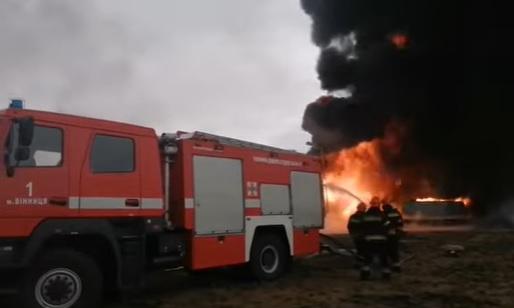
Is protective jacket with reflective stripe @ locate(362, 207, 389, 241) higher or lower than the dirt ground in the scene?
higher

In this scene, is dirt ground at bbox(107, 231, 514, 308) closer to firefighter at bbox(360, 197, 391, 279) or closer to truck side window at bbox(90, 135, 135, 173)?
firefighter at bbox(360, 197, 391, 279)

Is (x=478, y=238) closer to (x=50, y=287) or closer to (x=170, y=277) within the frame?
(x=170, y=277)

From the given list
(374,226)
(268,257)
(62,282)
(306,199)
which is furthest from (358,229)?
(62,282)

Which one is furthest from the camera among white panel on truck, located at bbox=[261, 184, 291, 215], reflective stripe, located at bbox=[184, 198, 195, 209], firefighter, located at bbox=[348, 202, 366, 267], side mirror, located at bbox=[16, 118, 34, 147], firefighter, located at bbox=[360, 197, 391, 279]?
firefighter, located at bbox=[348, 202, 366, 267]

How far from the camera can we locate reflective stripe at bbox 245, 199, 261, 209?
414 inches

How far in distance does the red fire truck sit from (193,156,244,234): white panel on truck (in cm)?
2

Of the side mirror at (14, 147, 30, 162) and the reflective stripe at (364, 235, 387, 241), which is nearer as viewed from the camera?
the side mirror at (14, 147, 30, 162)

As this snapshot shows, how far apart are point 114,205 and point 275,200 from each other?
3.74 metres

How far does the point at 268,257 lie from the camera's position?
11109mm

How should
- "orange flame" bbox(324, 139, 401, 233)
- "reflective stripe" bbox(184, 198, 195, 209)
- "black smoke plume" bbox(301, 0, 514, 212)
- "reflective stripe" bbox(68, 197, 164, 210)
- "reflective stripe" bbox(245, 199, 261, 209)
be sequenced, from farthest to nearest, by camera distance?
"orange flame" bbox(324, 139, 401, 233)
"black smoke plume" bbox(301, 0, 514, 212)
"reflective stripe" bbox(245, 199, 261, 209)
"reflective stripe" bbox(184, 198, 195, 209)
"reflective stripe" bbox(68, 197, 164, 210)

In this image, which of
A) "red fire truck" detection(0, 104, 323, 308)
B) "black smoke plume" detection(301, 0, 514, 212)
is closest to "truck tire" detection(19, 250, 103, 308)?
"red fire truck" detection(0, 104, 323, 308)

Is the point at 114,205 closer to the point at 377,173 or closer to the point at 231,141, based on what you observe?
the point at 231,141

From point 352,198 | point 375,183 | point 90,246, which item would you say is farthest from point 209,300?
point 375,183

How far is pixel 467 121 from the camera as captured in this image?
2948cm
